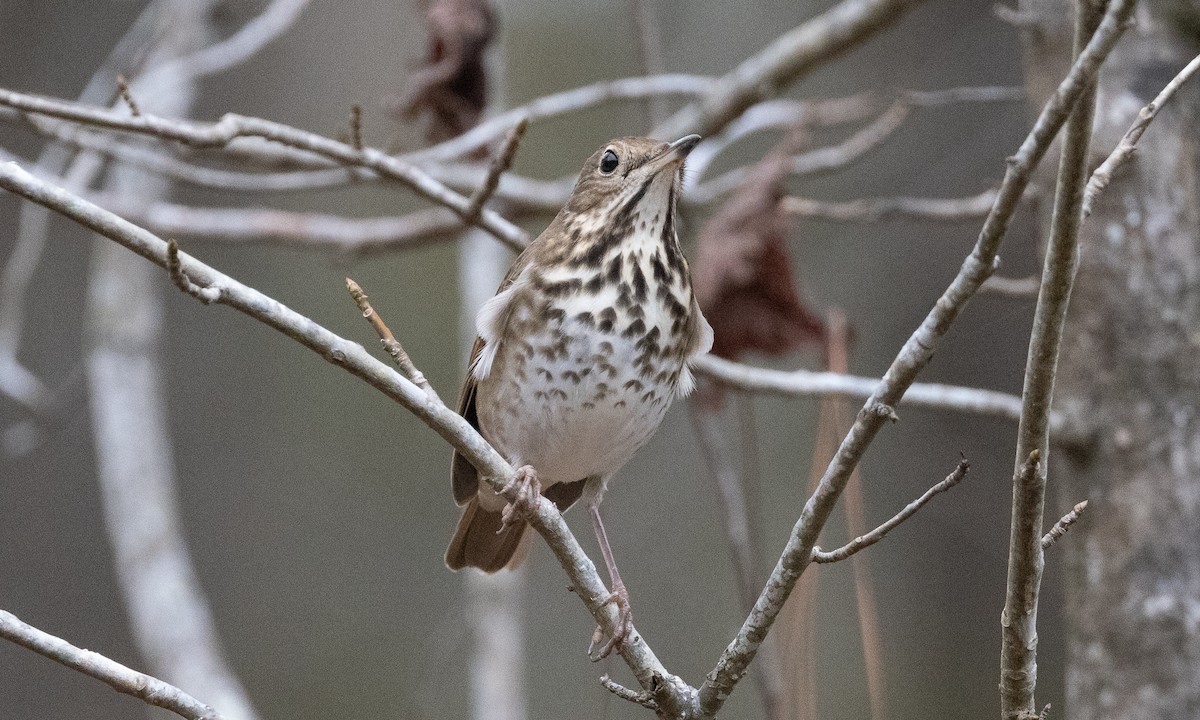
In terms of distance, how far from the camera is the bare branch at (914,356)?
1.73 m

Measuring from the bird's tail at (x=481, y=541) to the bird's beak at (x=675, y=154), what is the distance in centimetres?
112

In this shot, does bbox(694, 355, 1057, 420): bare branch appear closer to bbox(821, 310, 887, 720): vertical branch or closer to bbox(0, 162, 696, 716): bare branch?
bbox(821, 310, 887, 720): vertical branch

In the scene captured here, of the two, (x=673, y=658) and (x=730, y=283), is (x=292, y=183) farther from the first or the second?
(x=673, y=658)

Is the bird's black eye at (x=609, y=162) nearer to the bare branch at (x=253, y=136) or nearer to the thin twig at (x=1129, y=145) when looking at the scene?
the bare branch at (x=253, y=136)

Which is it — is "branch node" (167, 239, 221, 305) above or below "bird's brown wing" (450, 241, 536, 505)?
below

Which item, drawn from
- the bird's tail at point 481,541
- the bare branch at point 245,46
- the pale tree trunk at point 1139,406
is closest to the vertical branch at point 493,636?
the bare branch at point 245,46

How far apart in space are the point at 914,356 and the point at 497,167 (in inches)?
68.3

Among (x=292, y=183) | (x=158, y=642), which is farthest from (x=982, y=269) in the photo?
(x=158, y=642)

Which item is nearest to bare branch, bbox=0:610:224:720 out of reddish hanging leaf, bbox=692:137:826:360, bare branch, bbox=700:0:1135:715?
bare branch, bbox=700:0:1135:715

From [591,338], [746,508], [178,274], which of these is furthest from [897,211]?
[178,274]

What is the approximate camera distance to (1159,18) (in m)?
3.67

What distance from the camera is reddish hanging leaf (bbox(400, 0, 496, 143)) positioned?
177 inches

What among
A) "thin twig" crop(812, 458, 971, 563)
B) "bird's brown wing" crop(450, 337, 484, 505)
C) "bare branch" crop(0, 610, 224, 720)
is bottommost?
"bare branch" crop(0, 610, 224, 720)

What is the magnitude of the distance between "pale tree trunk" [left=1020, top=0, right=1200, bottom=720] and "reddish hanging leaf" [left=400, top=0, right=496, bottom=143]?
A: 1974 mm
